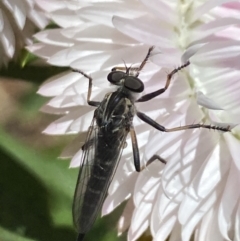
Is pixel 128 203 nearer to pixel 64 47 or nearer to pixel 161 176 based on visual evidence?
pixel 161 176

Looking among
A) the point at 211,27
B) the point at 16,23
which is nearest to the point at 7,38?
the point at 16,23

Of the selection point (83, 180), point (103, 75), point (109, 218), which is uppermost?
point (103, 75)

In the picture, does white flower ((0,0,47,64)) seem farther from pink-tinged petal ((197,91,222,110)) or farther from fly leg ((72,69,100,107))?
pink-tinged petal ((197,91,222,110))

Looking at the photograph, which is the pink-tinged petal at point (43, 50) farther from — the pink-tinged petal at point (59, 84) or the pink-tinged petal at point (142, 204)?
the pink-tinged petal at point (142, 204)

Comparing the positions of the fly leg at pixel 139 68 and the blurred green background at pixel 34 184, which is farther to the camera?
the blurred green background at pixel 34 184

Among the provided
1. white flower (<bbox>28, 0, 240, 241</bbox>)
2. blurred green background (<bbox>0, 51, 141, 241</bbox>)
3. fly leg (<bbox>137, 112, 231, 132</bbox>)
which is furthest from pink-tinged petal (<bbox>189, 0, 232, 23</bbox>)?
blurred green background (<bbox>0, 51, 141, 241</bbox>)

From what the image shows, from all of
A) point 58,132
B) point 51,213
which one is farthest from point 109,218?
point 58,132

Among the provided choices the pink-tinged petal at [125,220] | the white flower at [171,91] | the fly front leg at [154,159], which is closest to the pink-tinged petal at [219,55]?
the white flower at [171,91]
